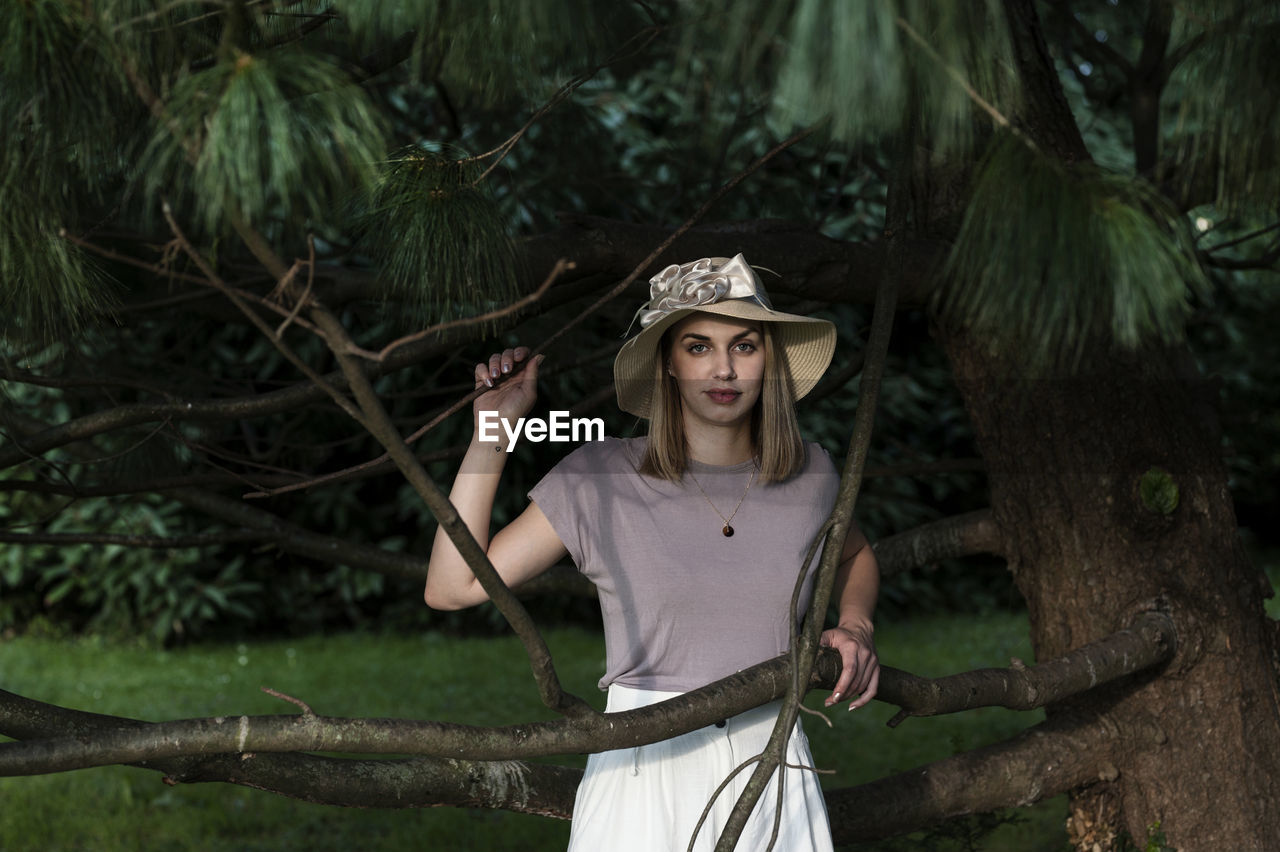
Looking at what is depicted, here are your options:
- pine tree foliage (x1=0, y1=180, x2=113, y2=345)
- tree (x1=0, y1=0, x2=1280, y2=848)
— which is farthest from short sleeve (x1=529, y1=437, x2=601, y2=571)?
pine tree foliage (x1=0, y1=180, x2=113, y2=345)

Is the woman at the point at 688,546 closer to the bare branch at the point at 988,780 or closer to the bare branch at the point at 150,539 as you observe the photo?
the bare branch at the point at 988,780

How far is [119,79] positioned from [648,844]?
1105 mm

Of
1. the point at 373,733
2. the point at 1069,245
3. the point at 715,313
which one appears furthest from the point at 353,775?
the point at 1069,245

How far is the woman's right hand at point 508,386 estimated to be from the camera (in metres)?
1.59

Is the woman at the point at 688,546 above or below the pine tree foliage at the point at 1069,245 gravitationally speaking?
below

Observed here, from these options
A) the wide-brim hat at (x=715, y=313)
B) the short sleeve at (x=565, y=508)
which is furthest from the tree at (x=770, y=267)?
the short sleeve at (x=565, y=508)

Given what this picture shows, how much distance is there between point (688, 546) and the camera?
1.71 m

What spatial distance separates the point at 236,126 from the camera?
0.93m

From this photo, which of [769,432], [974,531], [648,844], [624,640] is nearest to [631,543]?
[624,640]

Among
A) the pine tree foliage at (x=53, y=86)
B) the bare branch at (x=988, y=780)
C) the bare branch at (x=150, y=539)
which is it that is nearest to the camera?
the pine tree foliage at (x=53, y=86)

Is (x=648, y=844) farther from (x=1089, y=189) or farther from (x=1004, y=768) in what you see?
(x=1089, y=189)

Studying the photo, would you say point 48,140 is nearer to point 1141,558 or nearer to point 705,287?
point 705,287

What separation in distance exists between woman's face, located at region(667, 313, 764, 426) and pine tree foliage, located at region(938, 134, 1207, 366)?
57 cm

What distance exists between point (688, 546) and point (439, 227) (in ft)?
1.79
